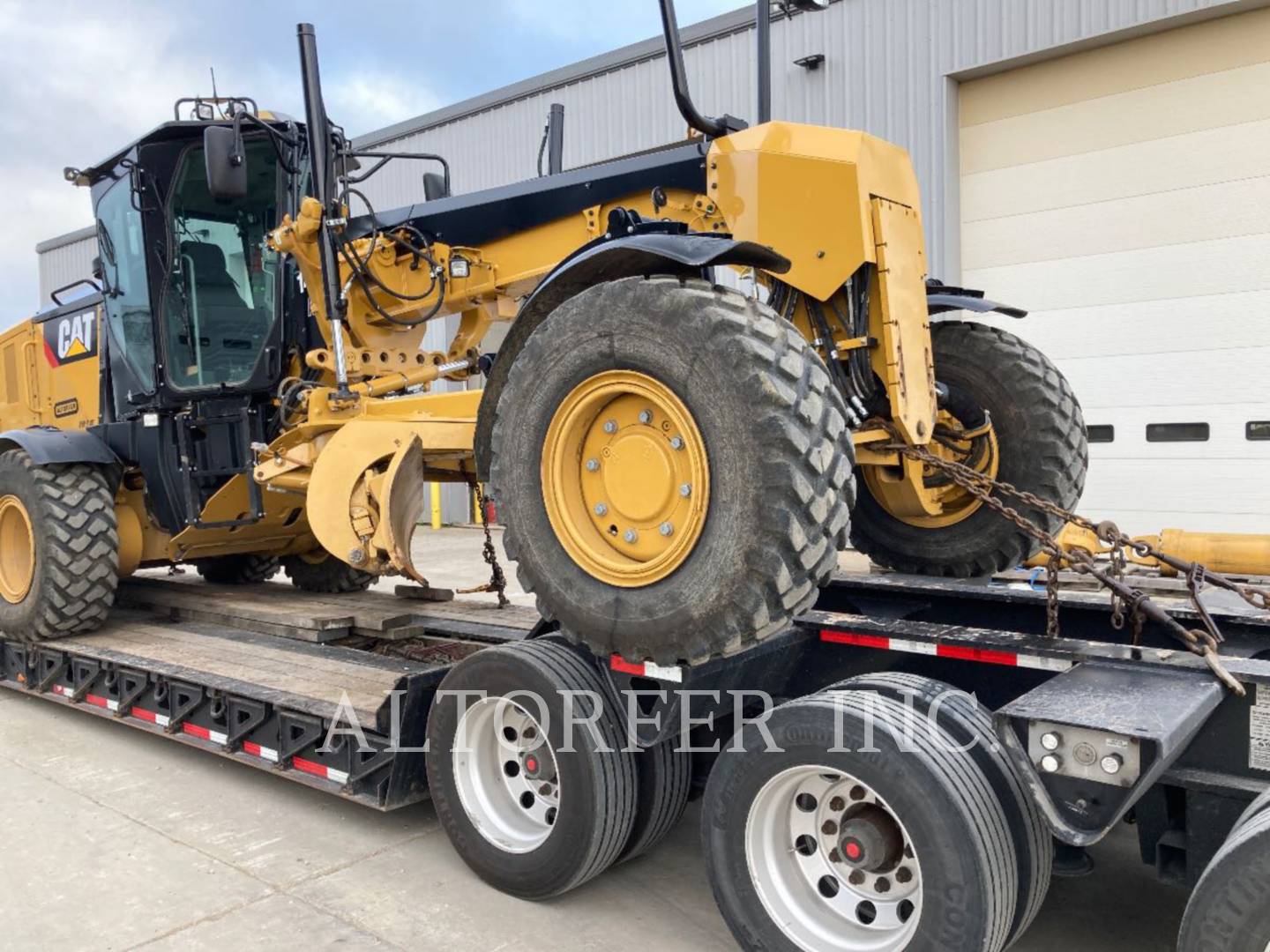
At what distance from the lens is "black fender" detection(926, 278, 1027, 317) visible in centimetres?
471

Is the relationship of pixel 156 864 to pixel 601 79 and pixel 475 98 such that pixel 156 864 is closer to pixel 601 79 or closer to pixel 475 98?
pixel 601 79

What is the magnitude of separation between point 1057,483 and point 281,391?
Result: 4.07 m

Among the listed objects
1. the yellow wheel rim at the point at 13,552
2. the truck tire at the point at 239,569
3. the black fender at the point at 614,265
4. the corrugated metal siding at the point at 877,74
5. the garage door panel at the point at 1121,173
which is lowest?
the truck tire at the point at 239,569

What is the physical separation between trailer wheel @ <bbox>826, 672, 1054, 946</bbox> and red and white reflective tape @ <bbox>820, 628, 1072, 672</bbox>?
0.86ft

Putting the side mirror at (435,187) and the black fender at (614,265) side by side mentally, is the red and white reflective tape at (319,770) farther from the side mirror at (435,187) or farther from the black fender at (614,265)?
the side mirror at (435,187)

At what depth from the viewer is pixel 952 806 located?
2684 millimetres

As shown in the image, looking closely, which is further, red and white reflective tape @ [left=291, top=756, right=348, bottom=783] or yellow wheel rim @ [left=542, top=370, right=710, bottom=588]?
red and white reflective tape @ [left=291, top=756, right=348, bottom=783]

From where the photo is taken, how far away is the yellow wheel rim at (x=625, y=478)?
3.12 meters

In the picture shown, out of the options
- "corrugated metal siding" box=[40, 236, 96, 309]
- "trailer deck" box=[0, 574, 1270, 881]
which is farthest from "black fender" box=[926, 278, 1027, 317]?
"corrugated metal siding" box=[40, 236, 96, 309]

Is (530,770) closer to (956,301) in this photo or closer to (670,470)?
(670,470)

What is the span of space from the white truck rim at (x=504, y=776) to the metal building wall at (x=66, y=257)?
2501 cm

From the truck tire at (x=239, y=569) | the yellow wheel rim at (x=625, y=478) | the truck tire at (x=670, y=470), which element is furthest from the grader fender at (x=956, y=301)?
the truck tire at (x=239, y=569)

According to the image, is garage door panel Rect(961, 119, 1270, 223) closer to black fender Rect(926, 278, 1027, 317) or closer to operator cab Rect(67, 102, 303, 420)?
black fender Rect(926, 278, 1027, 317)

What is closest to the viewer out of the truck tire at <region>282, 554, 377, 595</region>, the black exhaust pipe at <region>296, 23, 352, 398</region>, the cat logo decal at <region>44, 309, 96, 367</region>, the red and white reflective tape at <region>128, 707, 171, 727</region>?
the black exhaust pipe at <region>296, 23, 352, 398</region>
